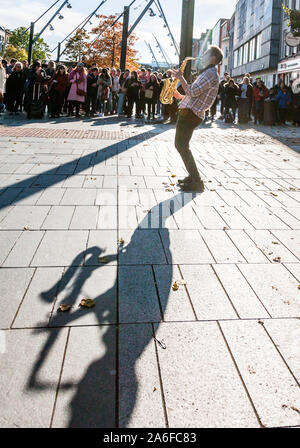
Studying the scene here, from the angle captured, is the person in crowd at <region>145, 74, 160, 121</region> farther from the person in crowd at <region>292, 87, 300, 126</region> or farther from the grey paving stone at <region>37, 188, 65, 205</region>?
the grey paving stone at <region>37, 188, 65, 205</region>

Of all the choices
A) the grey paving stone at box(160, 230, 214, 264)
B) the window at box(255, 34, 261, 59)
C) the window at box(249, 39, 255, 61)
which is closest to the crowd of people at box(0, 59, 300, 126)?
the grey paving stone at box(160, 230, 214, 264)

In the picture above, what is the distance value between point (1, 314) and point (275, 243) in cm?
283

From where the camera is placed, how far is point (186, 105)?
6109 millimetres

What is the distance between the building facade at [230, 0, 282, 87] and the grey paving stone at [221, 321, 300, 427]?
44.3 meters

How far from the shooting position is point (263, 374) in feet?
7.85

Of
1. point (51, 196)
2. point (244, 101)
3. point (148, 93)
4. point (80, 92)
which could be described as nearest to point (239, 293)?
point (51, 196)

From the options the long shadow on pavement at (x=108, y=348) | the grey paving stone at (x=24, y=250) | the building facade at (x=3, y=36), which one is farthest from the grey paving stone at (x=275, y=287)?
the building facade at (x=3, y=36)

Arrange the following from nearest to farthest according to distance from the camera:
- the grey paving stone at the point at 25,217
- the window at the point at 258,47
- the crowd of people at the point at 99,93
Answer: the grey paving stone at the point at 25,217 < the crowd of people at the point at 99,93 < the window at the point at 258,47

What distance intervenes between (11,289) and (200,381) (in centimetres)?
165

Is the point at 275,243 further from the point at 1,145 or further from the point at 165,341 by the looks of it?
the point at 1,145

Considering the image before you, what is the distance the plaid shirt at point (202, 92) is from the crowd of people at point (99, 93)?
7875 mm

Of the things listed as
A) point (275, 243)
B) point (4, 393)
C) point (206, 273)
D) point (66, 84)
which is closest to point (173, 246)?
point (206, 273)

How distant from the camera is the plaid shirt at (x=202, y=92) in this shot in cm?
588

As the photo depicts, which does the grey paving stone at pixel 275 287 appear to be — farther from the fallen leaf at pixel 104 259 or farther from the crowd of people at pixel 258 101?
the crowd of people at pixel 258 101
